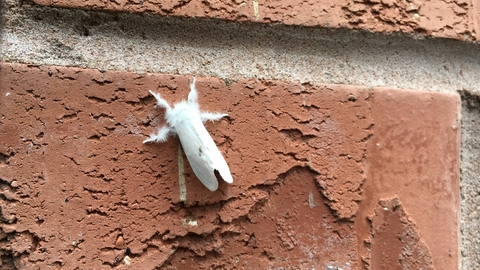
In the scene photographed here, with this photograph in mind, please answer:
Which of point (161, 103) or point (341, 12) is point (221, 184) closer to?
point (161, 103)

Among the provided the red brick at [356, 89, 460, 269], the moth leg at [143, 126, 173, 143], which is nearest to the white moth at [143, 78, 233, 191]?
the moth leg at [143, 126, 173, 143]

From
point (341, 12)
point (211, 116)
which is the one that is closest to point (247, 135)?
point (211, 116)

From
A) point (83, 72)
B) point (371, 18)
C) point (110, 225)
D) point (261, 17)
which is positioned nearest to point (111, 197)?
point (110, 225)

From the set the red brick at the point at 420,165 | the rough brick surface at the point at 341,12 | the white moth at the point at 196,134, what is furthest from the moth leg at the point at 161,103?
the red brick at the point at 420,165

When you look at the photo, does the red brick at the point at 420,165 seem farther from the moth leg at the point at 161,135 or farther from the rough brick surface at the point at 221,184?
the moth leg at the point at 161,135

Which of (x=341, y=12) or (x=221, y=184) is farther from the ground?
(x=341, y=12)

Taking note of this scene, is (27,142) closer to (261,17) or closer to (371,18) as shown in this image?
(261,17)

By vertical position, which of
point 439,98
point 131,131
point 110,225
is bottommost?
point 110,225

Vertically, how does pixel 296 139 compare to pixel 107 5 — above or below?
below
